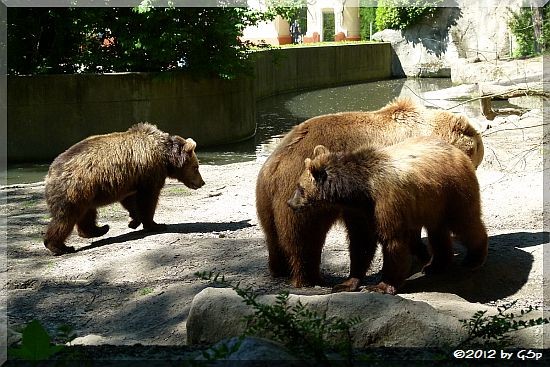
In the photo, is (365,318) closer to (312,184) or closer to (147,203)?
(312,184)

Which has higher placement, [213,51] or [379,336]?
[213,51]

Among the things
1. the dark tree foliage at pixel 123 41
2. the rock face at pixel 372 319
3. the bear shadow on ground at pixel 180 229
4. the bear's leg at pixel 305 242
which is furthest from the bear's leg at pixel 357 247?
the dark tree foliage at pixel 123 41

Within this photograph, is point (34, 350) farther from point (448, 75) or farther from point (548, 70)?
point (448, 75)

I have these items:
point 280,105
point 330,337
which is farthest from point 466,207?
point 280,105

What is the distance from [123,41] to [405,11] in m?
27.8

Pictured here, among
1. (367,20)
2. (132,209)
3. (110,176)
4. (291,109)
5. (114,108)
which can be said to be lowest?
(132,209)

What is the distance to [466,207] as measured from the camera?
22.9 ft

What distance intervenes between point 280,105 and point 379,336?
80.5 ft

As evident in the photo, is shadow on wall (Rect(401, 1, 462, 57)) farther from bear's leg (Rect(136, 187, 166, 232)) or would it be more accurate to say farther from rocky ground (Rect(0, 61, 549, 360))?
bear's leg (Rect(136, 187, 166, 232))

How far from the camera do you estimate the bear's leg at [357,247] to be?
698cm

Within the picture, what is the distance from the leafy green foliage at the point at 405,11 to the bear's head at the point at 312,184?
37.7 m

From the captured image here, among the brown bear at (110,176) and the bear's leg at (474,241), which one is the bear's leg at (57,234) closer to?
the brown bear at (110,176)

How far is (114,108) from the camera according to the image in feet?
60.8

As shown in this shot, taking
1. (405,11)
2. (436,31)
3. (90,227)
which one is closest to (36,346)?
(90,227)
